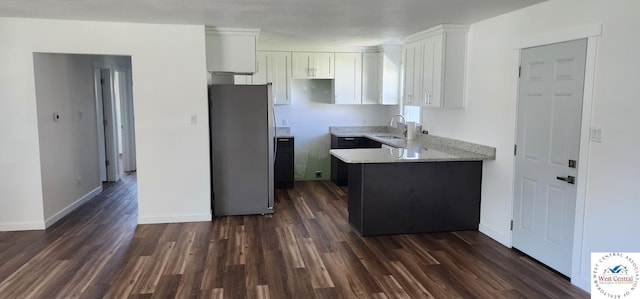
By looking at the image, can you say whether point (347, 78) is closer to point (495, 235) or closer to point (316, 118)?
point (316, 118)

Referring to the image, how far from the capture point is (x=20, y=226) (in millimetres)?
4594

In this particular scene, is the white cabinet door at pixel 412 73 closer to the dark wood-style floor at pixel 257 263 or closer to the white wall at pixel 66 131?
the dark wood-style floor at pixel 257 263

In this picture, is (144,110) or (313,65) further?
(313,65)

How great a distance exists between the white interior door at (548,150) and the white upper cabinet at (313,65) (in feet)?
12.1

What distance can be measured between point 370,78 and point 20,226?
5.22 metres

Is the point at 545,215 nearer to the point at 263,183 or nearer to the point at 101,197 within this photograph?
the point at 263,183

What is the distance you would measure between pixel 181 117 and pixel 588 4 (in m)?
3.97

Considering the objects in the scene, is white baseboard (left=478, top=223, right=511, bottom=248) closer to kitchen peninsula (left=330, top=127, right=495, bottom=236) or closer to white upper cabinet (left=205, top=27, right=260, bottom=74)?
kitchen peninsula (left=330, top=127, right=495, bottom=236)

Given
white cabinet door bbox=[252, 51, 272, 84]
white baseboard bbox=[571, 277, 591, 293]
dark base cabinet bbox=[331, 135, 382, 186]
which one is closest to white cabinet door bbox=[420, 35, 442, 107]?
dark base cabinet bbox=[331, 135, 382, 186]

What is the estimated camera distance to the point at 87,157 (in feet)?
19.5

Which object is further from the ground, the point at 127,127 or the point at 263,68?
the point at 263,68

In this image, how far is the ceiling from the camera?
363cm

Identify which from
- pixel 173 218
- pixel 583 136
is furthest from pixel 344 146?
pixel 583 136

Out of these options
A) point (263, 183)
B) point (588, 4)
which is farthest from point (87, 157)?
point (588, 4)
